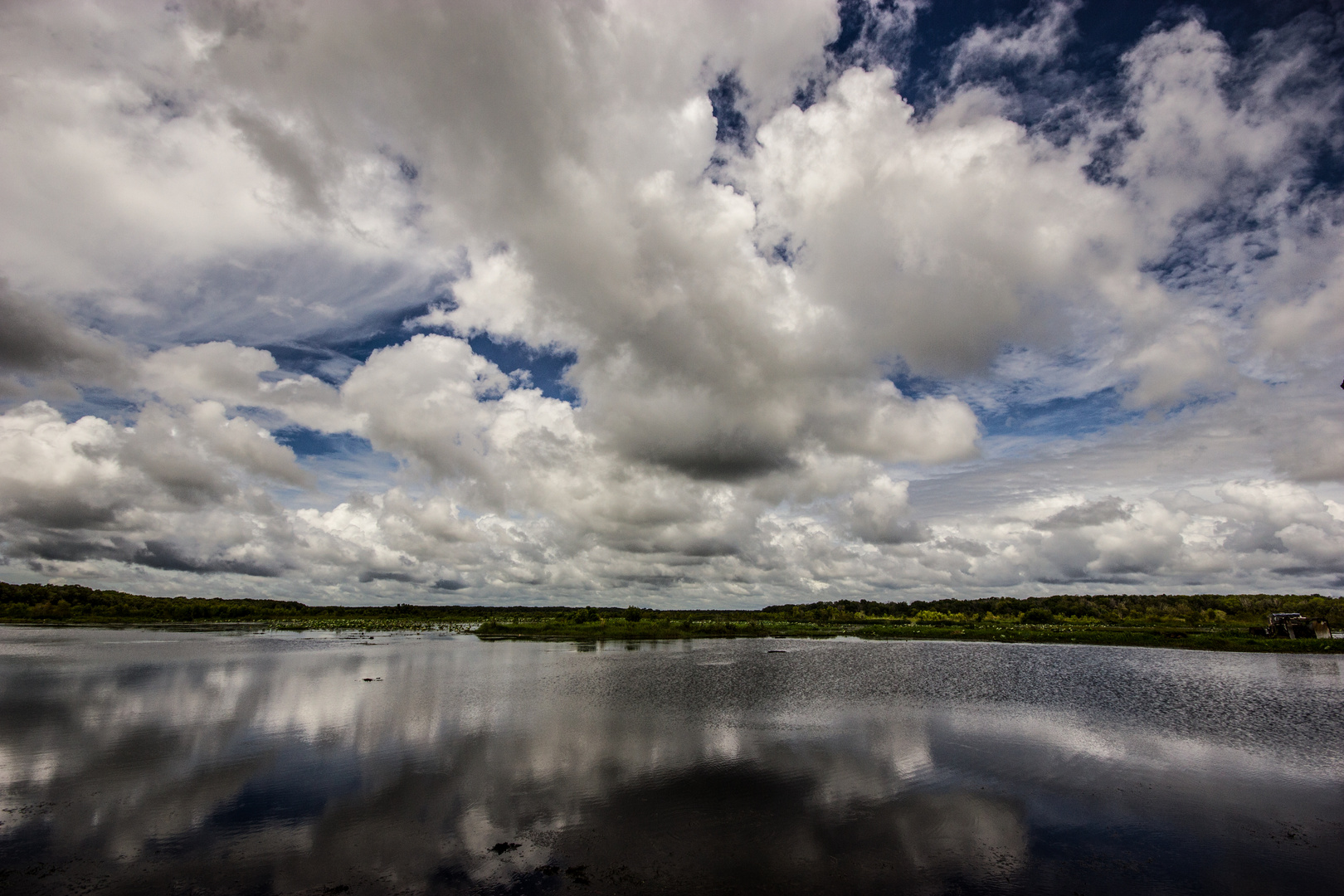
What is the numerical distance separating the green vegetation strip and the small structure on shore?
4.03 m

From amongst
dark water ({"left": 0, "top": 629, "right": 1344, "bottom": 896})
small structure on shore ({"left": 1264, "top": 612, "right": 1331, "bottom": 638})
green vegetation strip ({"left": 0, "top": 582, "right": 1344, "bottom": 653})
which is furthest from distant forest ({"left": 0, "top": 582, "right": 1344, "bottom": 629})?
dark water ({"left": 0, "top": 629, "right": 1344, "bottom": 896})

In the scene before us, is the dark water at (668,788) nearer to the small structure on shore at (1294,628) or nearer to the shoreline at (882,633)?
the shoreline at (882,633)

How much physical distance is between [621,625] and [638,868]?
383 ft

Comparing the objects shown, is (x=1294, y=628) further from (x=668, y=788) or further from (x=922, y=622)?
(x=668, y=788)

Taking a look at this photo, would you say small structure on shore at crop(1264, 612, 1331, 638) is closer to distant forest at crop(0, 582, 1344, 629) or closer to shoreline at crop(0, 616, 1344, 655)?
shoreline at crop(0, 616, 1344, 655)

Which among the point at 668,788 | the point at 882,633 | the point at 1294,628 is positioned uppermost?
the point at 1294,628

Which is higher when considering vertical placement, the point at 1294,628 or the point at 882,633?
the point at 1294,628

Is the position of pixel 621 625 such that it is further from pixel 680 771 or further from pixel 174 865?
pixel 174 865

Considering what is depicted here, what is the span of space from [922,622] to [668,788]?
151 metres

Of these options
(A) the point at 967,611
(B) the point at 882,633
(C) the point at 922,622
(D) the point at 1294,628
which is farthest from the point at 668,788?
(A) the point at 967,611

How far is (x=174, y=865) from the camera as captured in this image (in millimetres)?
16750

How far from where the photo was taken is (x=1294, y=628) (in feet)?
307

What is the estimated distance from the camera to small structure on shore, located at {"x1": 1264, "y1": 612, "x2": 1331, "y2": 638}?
93.2 m

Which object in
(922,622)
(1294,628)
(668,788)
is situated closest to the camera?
(668,788)
